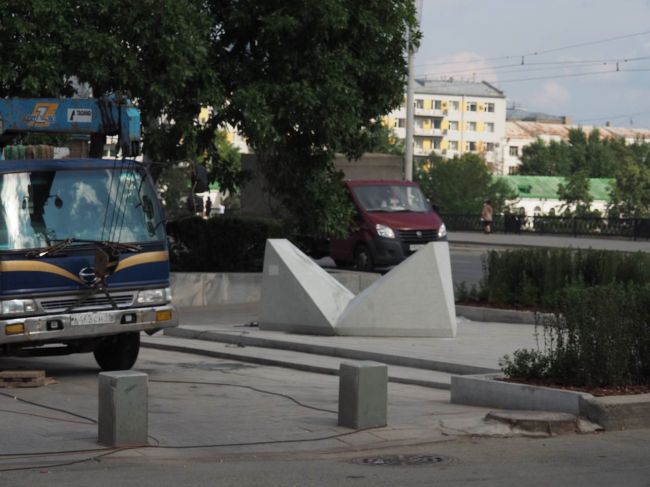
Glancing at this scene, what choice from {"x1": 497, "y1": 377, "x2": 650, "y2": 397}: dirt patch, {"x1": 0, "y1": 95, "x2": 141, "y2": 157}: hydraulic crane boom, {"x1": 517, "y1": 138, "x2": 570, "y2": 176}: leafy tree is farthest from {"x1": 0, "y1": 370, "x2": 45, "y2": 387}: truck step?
{"x1": 517, "y1": 138, "x2": 570, "y2": 176}: leafy tree

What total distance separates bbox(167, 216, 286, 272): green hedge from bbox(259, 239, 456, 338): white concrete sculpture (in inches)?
256

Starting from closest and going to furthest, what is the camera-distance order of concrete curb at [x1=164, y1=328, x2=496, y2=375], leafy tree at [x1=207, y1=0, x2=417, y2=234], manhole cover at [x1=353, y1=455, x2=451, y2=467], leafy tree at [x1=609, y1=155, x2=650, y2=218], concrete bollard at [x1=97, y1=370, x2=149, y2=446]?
1. manhole cover at [x1=353, y1=455, x2=451, y2=467]
2. concrete bollard at [x1=97, y1=370, x2=149, y2=446]
3. concrete curb at [x1=164, y1=328, x2=496, y2=375]
4. leafy tree at [x1=207, y1=0, x2=417, y2=234]
5. leafy tree at [x1=609, y1=155, x2=650, y2=218]

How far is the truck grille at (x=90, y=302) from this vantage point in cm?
1359

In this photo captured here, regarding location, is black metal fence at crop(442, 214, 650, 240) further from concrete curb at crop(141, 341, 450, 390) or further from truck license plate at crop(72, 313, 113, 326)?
truck license plate at crop(72, 313, 113, 326)

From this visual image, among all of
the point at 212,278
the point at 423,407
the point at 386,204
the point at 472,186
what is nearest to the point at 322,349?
the point at 423,407

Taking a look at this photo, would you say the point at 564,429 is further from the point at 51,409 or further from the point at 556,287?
the point at 556,287

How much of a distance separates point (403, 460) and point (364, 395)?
48.6 inches

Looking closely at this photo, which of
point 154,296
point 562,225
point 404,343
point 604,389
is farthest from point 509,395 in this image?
point 562,225

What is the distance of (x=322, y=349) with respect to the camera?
1670 cm

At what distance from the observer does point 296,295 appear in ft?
61.1

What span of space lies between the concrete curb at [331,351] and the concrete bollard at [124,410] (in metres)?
5.13

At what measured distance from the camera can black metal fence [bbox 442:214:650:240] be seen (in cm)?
5382

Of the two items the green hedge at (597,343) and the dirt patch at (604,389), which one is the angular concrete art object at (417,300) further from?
the dirt patch at (604,389)

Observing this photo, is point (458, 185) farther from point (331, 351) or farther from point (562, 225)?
point (331, 351)
